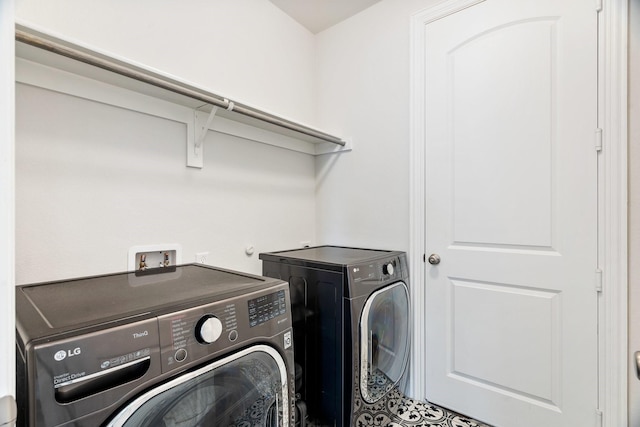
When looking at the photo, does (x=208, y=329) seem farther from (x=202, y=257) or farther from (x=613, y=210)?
(x=613, y=210)

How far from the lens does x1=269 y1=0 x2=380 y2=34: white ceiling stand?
6.64 feet

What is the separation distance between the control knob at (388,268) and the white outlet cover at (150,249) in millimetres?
1039

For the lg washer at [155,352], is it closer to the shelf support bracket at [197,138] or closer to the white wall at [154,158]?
the white wall at [154,158]

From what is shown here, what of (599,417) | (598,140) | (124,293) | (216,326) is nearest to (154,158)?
(124,293)

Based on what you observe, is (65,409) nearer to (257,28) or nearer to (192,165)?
(192,165)

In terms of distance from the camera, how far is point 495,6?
1.63m

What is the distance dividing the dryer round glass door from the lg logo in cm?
108

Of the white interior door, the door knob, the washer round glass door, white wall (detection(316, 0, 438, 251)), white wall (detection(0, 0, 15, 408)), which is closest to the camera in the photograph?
white wall (detection(0, 0, 15, 408))

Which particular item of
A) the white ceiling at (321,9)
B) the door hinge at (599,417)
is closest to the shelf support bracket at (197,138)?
the white ceiling at (321,9)

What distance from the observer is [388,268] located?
5.49 feet

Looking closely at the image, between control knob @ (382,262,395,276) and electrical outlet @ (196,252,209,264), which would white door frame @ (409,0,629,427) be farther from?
electrical outlet @ (196,252,209,264)

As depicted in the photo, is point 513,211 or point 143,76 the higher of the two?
point 143,76

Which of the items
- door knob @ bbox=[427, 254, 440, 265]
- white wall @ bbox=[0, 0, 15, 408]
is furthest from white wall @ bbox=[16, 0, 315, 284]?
door knob @ bbox=[427, 254, 440, 265]

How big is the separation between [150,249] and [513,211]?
70.0 inches
